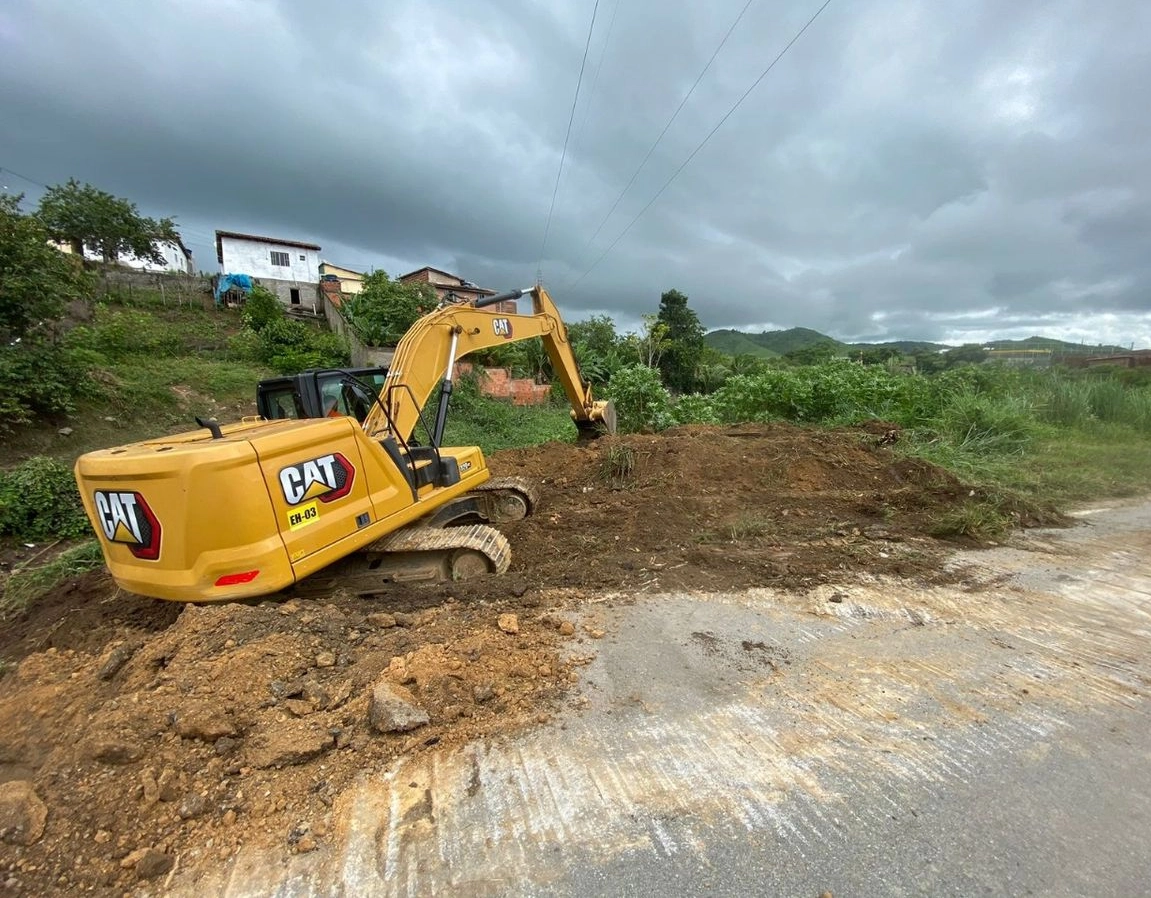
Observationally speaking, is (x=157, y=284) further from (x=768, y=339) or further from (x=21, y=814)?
(x=768, y=339)

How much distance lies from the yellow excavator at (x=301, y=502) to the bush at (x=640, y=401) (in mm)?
7722

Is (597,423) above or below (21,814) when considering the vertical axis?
above

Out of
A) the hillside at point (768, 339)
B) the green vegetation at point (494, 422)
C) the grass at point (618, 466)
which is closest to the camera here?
the grass at point (618, 466)

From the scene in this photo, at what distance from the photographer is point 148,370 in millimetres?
13734

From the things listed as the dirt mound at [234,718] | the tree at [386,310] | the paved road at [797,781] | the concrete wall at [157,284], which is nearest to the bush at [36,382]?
the dirt mound at [234,718]

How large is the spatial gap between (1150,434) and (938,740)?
1280 cm

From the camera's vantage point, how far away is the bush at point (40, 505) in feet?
20.2

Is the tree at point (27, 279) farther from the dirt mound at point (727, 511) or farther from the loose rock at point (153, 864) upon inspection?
the loose rock at point (153, 864)

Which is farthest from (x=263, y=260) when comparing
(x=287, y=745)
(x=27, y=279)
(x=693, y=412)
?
(x=287, y=745)

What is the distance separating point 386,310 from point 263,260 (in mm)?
21398

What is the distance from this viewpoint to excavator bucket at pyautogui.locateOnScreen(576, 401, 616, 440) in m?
8.90

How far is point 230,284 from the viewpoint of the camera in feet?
85.1

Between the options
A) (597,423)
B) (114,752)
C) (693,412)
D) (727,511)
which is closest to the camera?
(114,752)

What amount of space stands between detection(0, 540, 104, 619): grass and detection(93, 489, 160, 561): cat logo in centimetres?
241
